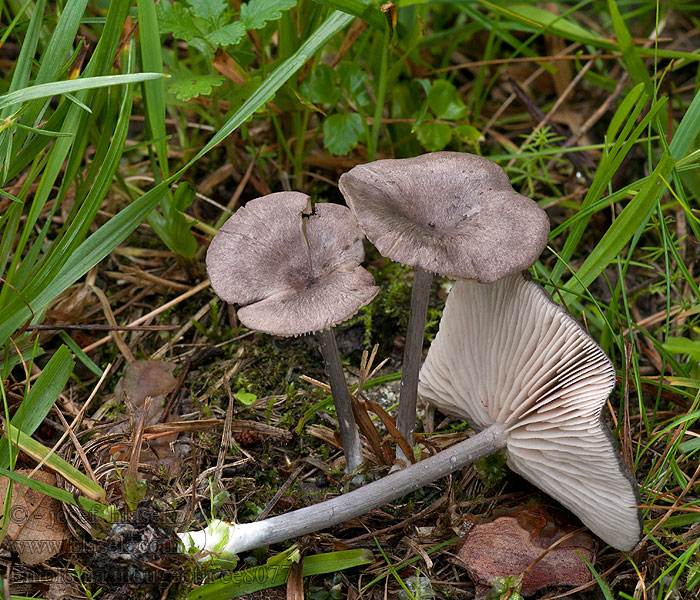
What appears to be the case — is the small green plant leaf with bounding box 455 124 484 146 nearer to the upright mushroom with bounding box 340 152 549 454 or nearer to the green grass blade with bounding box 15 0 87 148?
the upright mushroom with bounding box 340 152 549 454

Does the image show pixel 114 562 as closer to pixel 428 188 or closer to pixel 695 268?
pixel 428 188

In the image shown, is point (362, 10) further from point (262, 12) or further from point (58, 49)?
point (58, 49)

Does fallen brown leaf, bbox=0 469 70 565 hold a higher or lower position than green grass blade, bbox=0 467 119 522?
lower

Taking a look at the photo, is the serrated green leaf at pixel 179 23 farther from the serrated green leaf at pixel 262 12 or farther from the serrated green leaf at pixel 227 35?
the serrated green leaf at pixel 262 12

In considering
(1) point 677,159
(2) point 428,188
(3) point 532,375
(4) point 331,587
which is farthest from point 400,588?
Result: (1) point 677,159

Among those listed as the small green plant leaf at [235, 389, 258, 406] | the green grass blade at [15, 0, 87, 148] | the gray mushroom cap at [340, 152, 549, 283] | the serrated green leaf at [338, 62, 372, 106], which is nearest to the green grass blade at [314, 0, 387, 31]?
the serrated green leaf at [338, 62, 372, 106]
